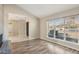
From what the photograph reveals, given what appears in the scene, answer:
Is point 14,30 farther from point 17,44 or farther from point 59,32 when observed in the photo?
point 59,32

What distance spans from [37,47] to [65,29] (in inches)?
37.4

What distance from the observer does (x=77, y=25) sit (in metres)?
2.27

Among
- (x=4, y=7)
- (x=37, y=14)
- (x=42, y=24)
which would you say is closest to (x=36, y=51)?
(x=42, y=24)

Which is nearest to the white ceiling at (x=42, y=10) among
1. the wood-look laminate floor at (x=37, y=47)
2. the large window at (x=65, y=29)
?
the large window at (x=65, y=29)

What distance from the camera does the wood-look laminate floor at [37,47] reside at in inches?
97.5

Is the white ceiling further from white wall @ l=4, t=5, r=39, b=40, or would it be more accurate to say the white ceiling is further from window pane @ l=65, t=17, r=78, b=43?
window pane @ l=65, t=17, r=78, b=43

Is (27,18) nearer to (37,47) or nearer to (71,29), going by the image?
(37,47)

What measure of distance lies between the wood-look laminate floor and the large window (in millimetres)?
285

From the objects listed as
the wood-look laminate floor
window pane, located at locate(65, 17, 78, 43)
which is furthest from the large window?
the wood-look laminate floor

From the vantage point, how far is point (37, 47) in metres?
2.64

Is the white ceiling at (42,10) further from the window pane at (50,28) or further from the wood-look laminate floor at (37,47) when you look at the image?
the wood-look laminate floor at (37,47)

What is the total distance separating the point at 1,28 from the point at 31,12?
0.91 metres

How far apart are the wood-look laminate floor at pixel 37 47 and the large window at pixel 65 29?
0.29 m

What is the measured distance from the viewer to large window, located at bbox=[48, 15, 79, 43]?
233cm
